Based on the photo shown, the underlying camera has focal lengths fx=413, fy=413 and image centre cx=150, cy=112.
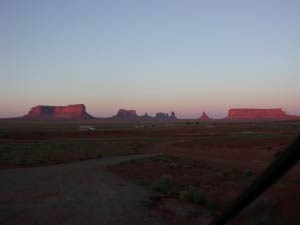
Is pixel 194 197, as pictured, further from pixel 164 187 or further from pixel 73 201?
pixel 73 201

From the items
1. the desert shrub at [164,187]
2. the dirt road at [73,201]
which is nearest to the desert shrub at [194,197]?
the dirt road at [73,201]

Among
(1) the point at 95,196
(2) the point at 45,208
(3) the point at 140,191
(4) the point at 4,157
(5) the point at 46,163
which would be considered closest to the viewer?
(2) the point at 45,208

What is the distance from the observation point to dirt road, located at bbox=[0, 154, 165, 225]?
34.0ft

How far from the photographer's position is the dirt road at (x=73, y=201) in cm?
1037

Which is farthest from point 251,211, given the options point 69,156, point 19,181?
point 69,156

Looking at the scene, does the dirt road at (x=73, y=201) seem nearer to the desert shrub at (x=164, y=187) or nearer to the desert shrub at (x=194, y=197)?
the desert shrub at (x=164, y=187)

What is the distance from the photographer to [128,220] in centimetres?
1022

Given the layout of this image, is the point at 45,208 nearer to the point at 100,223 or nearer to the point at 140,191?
the point at 100,223

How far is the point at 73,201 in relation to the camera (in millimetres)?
12664

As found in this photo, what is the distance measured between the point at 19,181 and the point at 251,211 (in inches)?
457

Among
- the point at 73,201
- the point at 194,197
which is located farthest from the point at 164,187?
the point at 73,201

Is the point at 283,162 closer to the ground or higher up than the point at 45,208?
higher up

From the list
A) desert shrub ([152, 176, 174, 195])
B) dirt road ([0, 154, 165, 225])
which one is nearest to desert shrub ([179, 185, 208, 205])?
dirt road ([0, 154, 165, 225])

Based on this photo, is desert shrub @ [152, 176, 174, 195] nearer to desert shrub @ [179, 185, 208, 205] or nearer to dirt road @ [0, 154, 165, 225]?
dirt road @ [0, 154, 165, 225]
